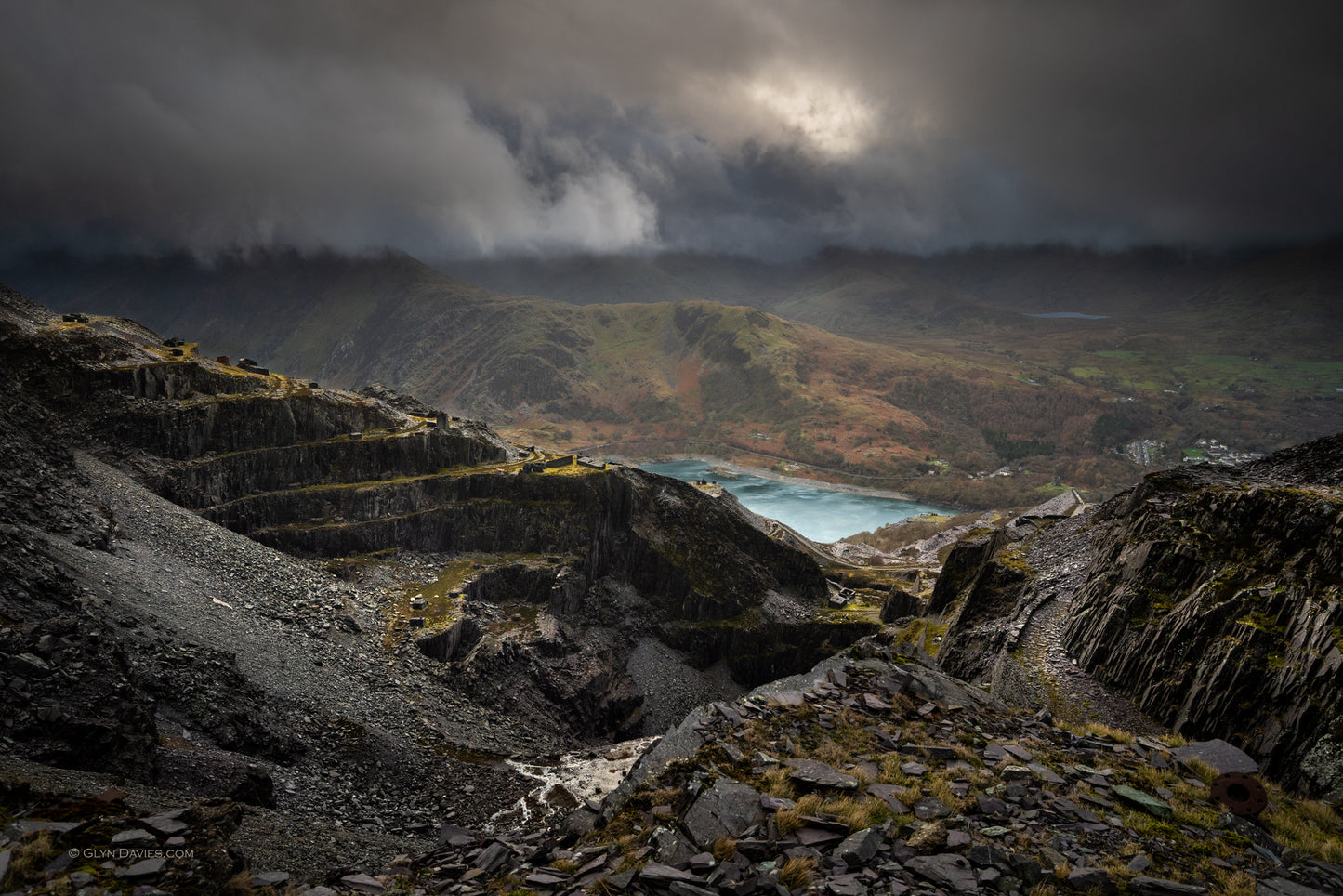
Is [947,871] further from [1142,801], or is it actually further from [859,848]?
[1142,801]

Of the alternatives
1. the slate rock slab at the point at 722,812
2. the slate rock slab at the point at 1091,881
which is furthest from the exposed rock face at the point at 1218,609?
the slate rock slab at the point at 722,812

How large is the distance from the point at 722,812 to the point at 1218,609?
2498cm

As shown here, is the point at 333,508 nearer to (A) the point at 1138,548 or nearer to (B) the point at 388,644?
(B) the point at 388,644

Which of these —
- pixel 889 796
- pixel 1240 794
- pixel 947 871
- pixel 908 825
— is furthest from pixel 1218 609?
pixel 947 871

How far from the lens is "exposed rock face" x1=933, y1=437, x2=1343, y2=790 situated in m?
21.6

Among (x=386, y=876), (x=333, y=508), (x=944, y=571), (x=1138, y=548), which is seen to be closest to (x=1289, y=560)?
(x=1138, y=548)

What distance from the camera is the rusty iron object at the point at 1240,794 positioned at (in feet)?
50.6

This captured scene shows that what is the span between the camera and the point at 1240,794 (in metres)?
15.9

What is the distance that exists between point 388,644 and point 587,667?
76.9ft

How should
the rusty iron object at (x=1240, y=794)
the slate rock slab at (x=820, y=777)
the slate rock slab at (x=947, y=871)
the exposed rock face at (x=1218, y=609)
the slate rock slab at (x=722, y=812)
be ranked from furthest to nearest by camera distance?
the exposed rock face at (x=1218, y=609)
the slate rock slab at (x=820, y=777)
the rusty iron object at (x=1240, y=794)
the slate rock slab at (x=722, y=812)
the slate rock slab at (x=947, y=871)

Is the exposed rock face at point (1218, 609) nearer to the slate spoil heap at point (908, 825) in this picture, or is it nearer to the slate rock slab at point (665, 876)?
the slate spoil heap at point (908, 825)

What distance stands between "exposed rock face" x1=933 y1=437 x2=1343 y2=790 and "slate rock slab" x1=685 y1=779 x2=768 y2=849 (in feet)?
58.3

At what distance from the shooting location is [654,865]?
1363 cm

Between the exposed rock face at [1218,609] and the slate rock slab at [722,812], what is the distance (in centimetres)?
1776
